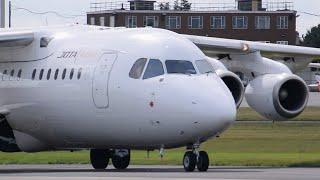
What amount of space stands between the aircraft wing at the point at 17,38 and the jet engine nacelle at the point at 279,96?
5766mm

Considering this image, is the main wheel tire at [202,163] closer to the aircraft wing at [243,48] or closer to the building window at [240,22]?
the aircraft wing at [243,48]

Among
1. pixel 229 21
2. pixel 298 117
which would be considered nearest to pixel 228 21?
pixel 229 21

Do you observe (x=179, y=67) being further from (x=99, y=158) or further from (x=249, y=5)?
(x=249, y=5)

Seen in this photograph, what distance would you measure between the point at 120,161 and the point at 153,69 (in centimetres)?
433

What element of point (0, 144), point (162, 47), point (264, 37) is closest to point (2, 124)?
point (0, 144)

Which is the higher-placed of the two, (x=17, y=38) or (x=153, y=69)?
(x=17, y=38)

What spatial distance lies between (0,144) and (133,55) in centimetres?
525

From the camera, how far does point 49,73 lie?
3344cm

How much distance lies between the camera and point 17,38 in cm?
3369

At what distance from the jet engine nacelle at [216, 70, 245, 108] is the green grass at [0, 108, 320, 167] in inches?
73.1

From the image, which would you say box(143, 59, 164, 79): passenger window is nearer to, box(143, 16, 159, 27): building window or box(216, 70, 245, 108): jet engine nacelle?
box(216, 70, 245, 108): jet engine nacelle

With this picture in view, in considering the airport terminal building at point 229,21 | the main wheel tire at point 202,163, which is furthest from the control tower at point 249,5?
the main wheel tire at point 202,163

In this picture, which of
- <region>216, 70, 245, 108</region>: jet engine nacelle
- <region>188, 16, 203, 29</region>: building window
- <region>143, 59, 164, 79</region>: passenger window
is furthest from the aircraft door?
<region>188, 16, 203, 29</region>: building window

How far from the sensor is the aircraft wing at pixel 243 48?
3644 cm
